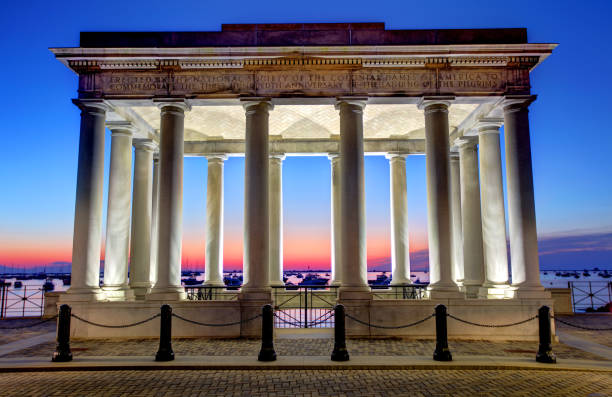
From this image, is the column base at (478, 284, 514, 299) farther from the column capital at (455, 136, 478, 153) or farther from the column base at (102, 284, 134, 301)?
the column base at (102, 284, 134, 301)

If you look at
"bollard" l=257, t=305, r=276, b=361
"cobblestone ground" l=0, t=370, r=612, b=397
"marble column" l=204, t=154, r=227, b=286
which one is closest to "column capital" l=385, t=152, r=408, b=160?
"marble column" l=204, t=154, r=227, b=286

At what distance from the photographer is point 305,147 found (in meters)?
36.1

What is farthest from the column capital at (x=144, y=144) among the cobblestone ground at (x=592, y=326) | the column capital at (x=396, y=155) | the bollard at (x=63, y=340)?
the cobblestone ground at (x=592, y=326)

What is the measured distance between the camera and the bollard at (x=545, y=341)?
1703 cm

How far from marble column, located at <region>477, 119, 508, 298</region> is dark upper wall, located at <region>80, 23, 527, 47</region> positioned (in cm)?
551

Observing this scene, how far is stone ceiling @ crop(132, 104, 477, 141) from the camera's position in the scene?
29391mm

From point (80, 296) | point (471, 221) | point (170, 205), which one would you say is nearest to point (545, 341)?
point (471, 221)

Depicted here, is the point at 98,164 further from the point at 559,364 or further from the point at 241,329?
the point at 559,364

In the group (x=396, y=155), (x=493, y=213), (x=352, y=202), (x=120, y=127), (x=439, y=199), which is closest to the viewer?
(x=352, y=202)

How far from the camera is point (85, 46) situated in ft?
82.5

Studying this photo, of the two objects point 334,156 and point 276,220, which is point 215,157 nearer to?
point 276,220

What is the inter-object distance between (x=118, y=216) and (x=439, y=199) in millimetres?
18778

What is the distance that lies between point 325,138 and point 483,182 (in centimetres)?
1267

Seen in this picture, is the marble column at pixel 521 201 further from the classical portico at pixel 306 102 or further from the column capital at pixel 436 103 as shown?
the column capital at pixel 436 103
